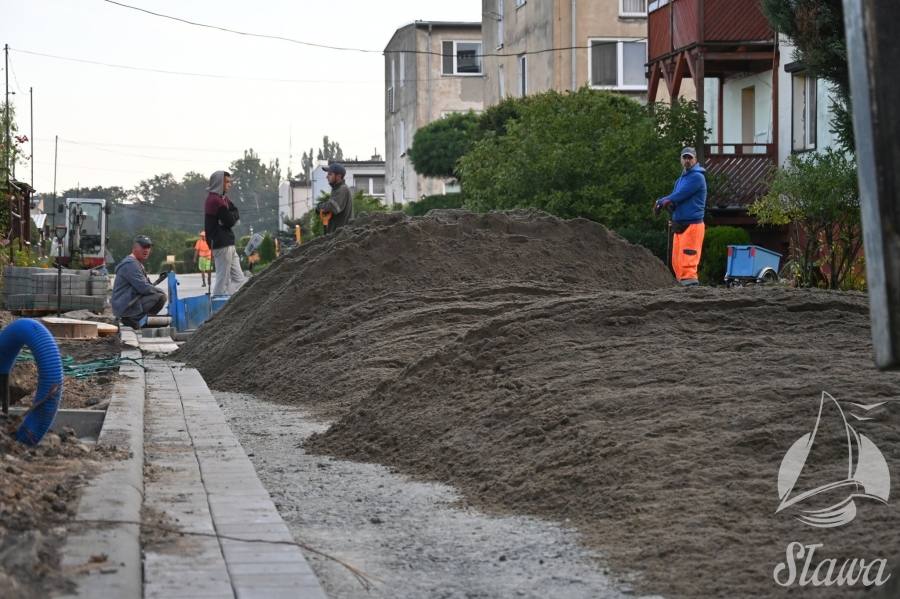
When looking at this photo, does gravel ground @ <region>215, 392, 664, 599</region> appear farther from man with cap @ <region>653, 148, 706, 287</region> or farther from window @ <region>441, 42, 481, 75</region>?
window @ <region>441, 42, 481, 75</region>

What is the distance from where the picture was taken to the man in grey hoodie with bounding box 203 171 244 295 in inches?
597

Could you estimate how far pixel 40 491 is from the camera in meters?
4.22

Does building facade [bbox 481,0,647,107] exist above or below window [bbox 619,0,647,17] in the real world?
below

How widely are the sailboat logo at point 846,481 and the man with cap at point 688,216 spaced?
850 cm

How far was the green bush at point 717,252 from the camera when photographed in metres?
19.9

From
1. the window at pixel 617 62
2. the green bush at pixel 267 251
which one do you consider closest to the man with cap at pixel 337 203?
the window at pixel 617 62

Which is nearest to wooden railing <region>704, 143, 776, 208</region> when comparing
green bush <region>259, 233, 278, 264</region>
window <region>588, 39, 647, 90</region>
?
window <region>588, 39, 647, 90</region>

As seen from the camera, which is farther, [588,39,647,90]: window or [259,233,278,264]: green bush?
[259,233,278,264]: green bush

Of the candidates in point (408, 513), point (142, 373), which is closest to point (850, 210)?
point (142, 373)

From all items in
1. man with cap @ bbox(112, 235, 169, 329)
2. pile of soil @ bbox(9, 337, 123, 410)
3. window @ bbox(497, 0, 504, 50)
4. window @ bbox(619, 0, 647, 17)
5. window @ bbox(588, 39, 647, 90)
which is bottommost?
pile of soil @ bbox(9, 337, 123, 410)

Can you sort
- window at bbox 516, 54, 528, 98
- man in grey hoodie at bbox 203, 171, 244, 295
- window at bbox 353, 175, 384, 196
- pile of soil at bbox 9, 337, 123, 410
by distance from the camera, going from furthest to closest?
window at bbox 353, 175, 384, 196 → window at bbox 516, 54, 528, 98 → man in grey hoodie at bbox 203, 171, 244, 295 → pile of soil at bbox 9, 337, 123, 410

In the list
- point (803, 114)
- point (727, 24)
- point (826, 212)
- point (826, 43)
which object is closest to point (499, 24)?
point (727, 24)

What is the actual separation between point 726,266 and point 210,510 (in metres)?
16.6

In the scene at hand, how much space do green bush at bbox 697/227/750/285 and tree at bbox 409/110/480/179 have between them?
17.9 meters
